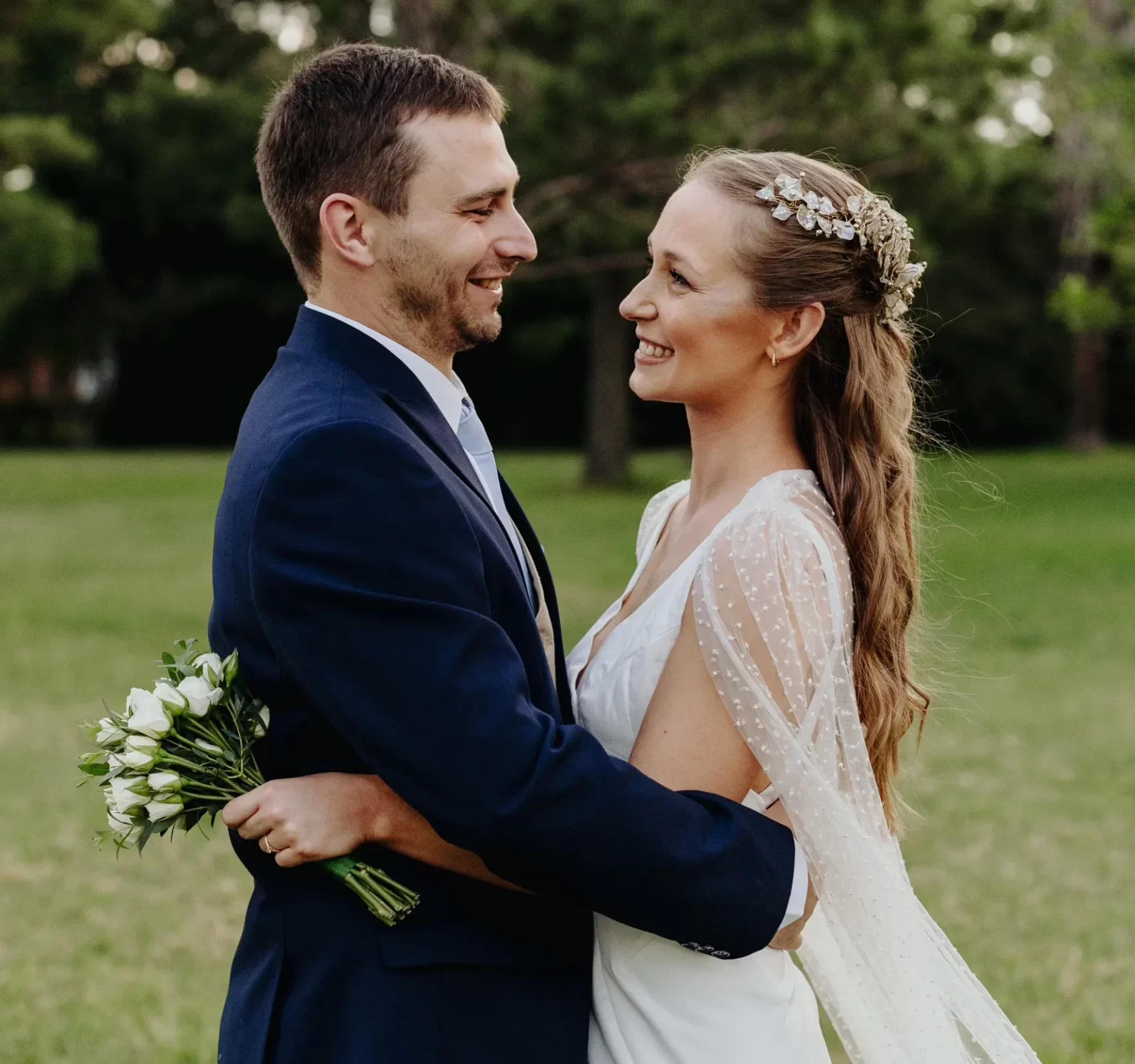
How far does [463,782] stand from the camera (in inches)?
70.7

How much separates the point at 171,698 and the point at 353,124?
89 cm

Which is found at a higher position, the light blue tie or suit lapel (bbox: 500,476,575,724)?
the light blue tie

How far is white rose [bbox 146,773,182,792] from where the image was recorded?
2.10 meters

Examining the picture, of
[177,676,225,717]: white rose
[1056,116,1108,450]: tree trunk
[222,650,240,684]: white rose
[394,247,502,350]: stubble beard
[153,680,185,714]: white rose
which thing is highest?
[394,247,502,350]: stubble beard

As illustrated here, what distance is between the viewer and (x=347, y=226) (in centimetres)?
214

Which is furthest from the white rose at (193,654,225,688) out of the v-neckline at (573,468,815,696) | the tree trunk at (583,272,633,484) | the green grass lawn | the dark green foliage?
the tree trunk at (583,272,633,484)

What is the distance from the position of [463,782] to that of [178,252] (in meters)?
36.7

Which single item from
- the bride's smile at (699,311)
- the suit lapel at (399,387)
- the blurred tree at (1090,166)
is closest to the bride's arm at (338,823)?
the suit lapel at (399,387)

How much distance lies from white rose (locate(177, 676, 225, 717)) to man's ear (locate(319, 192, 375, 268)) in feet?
2.17

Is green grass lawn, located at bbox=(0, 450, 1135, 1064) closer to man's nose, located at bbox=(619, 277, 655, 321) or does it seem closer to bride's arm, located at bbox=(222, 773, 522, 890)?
man's nose, located at bbox=(619, 277, 655, 321)

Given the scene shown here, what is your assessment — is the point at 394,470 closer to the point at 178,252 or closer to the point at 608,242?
the point at 608,242

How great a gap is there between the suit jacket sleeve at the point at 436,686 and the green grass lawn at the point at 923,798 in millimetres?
1119

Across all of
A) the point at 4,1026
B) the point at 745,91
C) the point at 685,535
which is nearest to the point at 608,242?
the point at 745,91

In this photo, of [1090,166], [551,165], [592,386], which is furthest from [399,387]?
[1090,166]
